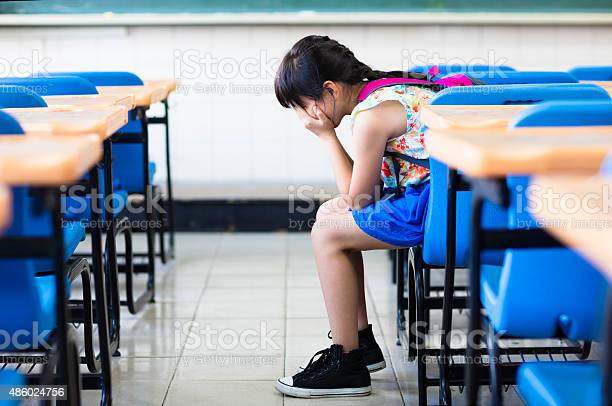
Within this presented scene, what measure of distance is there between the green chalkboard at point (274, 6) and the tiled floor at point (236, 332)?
1.36m

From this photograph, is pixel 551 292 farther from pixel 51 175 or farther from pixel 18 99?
pixel 18 99

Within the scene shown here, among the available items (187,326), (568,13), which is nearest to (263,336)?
(187,326)

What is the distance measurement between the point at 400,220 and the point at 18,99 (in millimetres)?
1091

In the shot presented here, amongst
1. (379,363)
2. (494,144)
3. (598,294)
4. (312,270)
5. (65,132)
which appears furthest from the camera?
(312,270)

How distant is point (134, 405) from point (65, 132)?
101 cm

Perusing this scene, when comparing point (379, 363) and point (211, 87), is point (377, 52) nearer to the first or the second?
point (211, 87)

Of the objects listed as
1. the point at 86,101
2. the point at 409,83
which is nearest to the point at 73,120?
the point at 86,101

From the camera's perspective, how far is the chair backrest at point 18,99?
2.27 m

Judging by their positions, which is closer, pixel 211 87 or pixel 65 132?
pixel 65 132

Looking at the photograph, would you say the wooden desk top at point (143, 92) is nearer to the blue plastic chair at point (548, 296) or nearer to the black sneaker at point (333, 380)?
the black sneaker at point (333, 380)

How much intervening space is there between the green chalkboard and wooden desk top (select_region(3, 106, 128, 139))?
261 cm

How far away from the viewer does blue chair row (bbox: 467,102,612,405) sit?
149 centimetres

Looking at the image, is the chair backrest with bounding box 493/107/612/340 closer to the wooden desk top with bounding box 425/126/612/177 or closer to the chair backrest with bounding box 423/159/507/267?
the wooden desk top with bounding box 425/126/612/177

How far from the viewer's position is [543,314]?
1.58m
